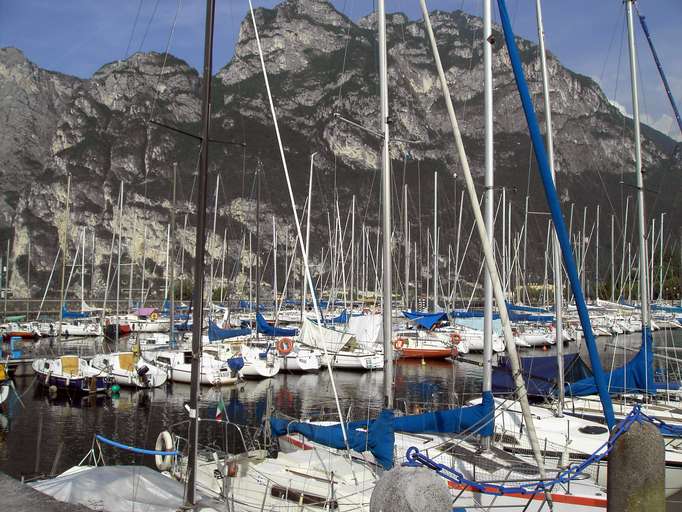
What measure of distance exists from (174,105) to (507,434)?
170m

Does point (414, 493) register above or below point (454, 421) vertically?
above

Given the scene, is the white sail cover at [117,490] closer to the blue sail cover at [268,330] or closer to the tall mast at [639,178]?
the tall mast at [639,178]

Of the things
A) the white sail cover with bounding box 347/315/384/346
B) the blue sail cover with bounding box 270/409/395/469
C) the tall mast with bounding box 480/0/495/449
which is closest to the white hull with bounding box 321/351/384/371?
the white sail cover with bounding box 347/315/384/346

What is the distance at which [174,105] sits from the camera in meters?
172

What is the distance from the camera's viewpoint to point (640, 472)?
6.68 metres

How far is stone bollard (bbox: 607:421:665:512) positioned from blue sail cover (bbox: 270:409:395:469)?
563 centimetres

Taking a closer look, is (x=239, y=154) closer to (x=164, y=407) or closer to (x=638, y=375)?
(x=164, y=407)

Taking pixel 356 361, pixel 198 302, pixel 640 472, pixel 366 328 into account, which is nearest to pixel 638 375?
pixel 640 472

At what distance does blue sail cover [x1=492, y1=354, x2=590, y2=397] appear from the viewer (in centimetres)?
2262

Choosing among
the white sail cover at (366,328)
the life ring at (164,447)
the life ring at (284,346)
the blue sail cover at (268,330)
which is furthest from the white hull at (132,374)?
the life ring at (164,447)

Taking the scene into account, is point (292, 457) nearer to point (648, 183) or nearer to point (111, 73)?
point (648, 183)

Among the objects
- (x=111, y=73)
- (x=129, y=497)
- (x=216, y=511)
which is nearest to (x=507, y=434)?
(x=216, y=511)

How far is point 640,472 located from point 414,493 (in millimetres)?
3066

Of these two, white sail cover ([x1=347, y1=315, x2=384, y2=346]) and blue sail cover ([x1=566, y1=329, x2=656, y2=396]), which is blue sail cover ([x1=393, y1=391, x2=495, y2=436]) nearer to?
blue sail cover ([x1=566, y1=329, x2=656, y2=396])
